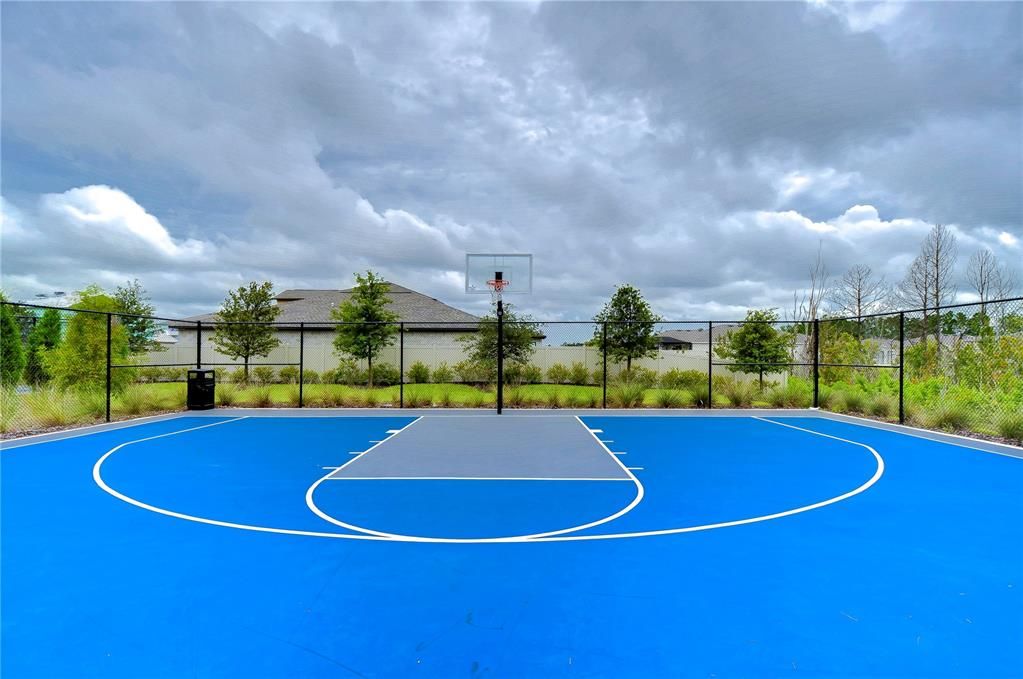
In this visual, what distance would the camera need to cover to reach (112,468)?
23.1 feet

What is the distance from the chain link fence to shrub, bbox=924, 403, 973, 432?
0.03 m

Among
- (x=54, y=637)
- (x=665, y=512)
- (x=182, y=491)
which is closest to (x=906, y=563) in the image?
(x=665, y=512)

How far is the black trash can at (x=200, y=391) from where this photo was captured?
13438 millimetres

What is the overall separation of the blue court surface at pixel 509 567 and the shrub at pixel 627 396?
22.0ft

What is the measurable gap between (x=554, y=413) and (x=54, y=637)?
37.2 ft

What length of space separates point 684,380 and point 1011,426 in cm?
765

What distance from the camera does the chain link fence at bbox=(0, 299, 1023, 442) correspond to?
11.2 metres

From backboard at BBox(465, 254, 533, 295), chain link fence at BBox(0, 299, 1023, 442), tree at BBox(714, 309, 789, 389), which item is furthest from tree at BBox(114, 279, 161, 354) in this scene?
tree at BBox(714, 309, 789, 389)

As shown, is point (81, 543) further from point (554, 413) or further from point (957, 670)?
point (554, 413)

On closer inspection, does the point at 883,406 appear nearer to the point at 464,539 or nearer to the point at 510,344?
the point at 510,344

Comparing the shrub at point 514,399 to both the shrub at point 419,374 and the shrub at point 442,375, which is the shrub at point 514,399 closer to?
the shrub at point 442,375

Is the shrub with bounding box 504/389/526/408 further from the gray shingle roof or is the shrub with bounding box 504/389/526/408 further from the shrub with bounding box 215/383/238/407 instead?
the gray shingle roof

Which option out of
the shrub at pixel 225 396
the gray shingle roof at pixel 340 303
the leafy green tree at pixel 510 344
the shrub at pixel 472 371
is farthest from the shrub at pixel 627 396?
the gray shingle roof at pixel 340 303

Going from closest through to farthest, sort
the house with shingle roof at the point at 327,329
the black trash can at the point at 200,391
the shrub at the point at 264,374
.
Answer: the black trash can at the point at 200,391
the shrub at the point at 264,374
the house with shingle roof at the point at 327,329
